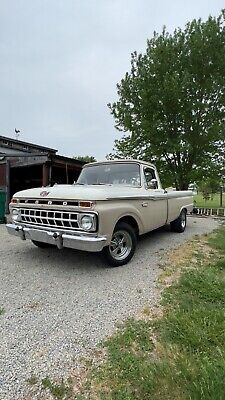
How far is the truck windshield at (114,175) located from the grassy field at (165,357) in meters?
2.53

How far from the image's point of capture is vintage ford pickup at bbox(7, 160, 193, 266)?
381 cm

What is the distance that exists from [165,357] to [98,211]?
6.93 ft

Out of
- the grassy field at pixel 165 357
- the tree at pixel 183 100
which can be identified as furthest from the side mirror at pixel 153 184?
the tree at pixel 183 100

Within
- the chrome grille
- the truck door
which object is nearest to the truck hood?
the chrome grille

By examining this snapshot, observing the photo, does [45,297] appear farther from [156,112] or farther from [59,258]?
[156,112]

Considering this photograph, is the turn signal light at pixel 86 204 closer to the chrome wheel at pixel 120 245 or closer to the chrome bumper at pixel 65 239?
the chrome bumper at pixel 65 239

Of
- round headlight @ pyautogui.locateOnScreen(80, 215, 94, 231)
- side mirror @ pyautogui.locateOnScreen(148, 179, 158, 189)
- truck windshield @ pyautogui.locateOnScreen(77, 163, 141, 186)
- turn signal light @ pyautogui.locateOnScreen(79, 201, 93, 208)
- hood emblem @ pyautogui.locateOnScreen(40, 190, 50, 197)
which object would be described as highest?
truck windshield @ pyautogui.locateOnScreen(77, 163, 141, 186)

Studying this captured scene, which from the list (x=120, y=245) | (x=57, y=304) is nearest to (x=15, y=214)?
(x=120, y=245)

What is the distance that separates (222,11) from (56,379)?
65.0 feet

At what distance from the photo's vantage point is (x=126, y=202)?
4.47m

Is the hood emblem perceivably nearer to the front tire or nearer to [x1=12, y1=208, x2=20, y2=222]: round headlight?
[x1=12, y1=208, x2=20, y2=222]: round headlight

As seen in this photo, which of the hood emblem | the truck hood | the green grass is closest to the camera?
the green grass

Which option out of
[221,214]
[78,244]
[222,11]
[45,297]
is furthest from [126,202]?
[222,11]

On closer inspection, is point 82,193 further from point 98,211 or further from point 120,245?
point 120,245
